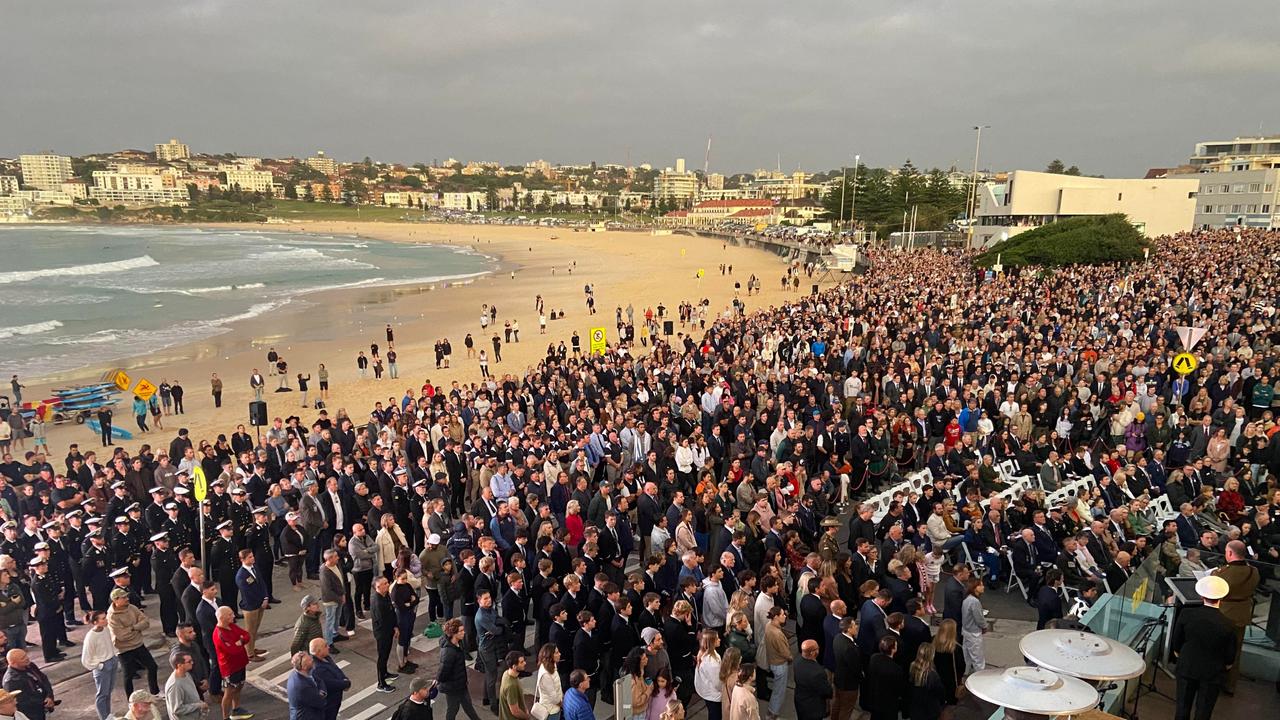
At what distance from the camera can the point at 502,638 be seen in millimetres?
7586

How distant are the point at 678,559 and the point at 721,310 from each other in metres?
34.6

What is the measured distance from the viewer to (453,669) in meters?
6.89

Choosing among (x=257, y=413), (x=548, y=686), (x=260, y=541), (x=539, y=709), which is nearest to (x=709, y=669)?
(x=548, y=686)

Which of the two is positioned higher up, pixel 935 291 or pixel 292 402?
pixel 935 291

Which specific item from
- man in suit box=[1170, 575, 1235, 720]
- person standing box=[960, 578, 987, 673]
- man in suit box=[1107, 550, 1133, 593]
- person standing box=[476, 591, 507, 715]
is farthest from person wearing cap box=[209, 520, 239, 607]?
man in suit box=[1107, 550, 1133, 593]

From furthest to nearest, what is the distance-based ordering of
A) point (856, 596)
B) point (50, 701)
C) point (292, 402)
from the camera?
point (292, 402) → point (856, 596) → point (50, 701)

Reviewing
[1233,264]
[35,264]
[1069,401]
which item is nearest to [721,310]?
[1233,264]

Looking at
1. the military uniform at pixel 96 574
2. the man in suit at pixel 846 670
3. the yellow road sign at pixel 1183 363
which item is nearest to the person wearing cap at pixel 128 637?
the military uniform at pixel 96 574

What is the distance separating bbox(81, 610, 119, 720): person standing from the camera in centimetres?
725

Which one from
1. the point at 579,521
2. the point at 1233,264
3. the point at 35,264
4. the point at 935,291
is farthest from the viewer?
the point at 35,264

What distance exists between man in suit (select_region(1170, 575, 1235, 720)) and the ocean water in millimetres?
33748

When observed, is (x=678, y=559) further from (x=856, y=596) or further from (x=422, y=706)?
(x=422, y=706)

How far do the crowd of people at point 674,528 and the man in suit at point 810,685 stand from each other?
0.7 inches

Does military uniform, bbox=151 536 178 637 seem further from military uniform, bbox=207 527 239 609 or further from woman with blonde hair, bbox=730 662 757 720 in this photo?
woman with blonde hair, bbox=730 662 757 720
